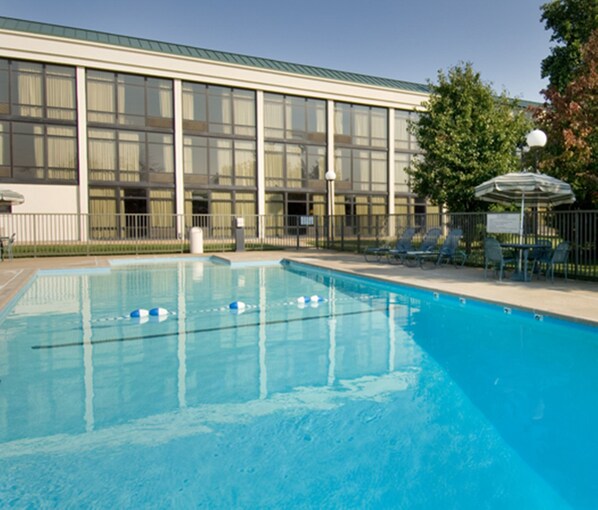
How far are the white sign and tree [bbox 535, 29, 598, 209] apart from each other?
5.71 ft

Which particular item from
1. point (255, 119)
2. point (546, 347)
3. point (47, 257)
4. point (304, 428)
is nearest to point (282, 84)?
point (255, 119)

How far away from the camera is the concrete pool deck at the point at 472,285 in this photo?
7.25 metres

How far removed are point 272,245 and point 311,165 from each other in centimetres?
901

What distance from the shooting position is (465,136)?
16.8m

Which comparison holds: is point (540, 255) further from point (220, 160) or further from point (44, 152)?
point (44, 152)

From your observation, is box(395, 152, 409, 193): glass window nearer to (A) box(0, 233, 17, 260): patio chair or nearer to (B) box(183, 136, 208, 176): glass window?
(B) box(183, 136, 208, 176): glass window

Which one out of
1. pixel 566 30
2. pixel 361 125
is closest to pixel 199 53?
pixel 361 125

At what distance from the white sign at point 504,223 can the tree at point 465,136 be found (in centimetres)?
558

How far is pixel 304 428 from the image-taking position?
3666mm

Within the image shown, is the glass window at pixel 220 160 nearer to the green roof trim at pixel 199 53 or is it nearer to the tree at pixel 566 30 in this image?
the green roof trim at pixel 199 53

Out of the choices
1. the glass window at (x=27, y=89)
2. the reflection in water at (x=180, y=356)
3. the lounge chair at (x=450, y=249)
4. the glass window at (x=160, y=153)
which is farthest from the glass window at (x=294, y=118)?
the reflection in water at (x=180, y=356)

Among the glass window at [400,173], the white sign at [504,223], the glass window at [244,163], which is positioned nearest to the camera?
the white sign at [504,223]

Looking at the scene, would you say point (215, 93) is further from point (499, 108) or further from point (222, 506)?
point (222, 506)

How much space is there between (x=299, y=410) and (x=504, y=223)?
30.0 feet
